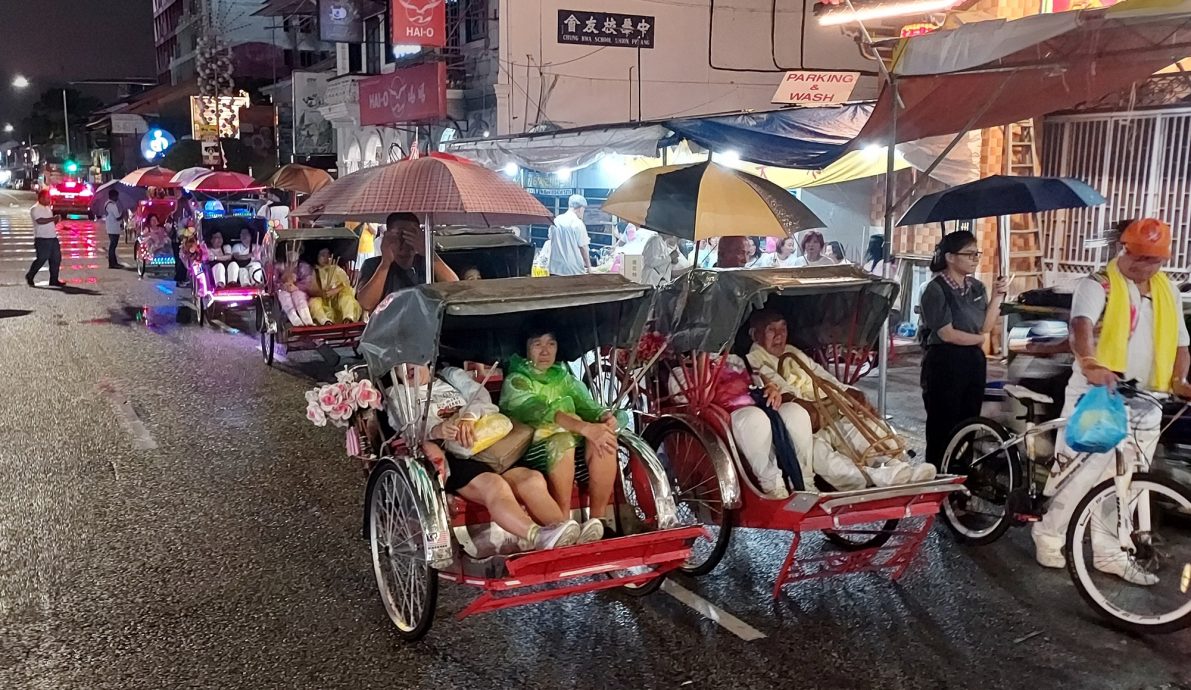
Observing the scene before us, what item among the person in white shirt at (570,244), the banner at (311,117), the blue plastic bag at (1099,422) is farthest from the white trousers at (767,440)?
the banner at (311,117)

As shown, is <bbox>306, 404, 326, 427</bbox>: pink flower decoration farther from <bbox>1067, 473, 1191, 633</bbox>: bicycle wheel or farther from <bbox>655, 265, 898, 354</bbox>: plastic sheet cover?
<bbox>1067, 473, 1191, 633</bbox>: bicycle wheel

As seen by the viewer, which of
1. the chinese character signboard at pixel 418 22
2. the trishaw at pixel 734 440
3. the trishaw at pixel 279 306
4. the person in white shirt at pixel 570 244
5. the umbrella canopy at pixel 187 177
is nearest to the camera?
the trishaw at pixel 734 440

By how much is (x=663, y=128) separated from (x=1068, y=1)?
190 inches

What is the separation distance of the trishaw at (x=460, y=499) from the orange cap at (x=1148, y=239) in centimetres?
251

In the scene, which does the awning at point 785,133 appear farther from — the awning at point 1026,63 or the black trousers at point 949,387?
the black trousers at point 949,387

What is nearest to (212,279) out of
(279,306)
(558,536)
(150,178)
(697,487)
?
(279,306)

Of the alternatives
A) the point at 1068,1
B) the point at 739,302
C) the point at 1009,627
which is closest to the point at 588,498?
the point at 739,302

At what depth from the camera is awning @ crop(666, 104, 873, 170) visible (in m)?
9.80

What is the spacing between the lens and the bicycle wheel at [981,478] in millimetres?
5633

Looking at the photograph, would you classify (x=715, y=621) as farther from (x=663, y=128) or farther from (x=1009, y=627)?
(x=663, y=128)

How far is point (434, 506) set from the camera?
171 inches

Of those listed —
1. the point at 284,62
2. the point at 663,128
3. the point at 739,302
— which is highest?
the point at 284,62

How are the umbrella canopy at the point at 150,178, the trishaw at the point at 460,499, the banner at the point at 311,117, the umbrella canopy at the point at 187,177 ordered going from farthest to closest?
1. the banner at the point at 311,117
2. the umbrella canopy at the point at 150,178
3. the umbrella canopy at the point at 187,177
4. the trishaw at the point at 460,499

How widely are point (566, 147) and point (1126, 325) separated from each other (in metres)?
8.83
